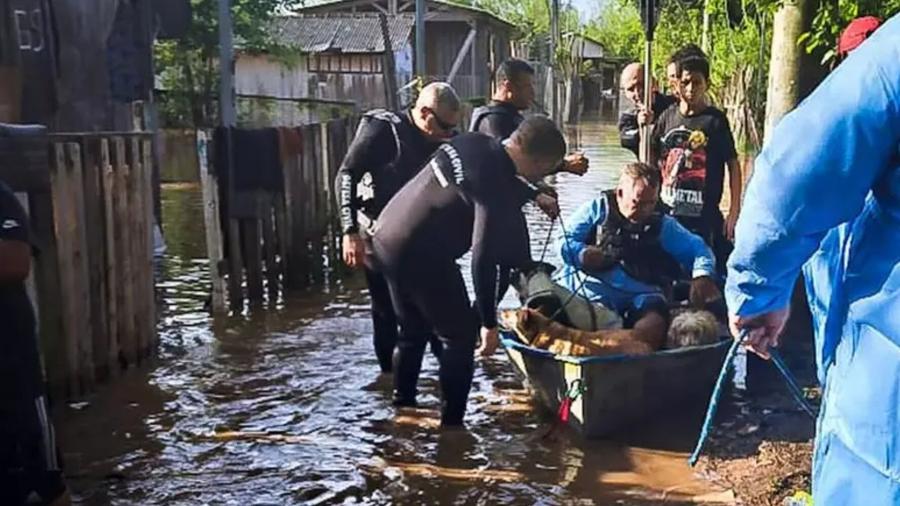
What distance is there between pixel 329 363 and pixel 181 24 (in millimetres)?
7456

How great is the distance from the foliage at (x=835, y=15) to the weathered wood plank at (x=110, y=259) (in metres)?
4.48

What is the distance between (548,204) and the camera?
20.1 feet

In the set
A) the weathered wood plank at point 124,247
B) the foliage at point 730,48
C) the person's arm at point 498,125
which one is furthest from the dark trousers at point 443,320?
the foliage at point 730,48

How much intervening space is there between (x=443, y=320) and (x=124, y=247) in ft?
8.66

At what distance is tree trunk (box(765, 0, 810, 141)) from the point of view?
23.7ft

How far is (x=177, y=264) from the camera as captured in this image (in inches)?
482

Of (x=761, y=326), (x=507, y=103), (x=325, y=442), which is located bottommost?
(x=325, y=442)

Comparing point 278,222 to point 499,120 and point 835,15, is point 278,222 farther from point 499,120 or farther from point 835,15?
point 835,15

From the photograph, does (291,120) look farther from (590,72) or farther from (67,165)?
(590,72)

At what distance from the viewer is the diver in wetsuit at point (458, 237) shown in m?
5.62

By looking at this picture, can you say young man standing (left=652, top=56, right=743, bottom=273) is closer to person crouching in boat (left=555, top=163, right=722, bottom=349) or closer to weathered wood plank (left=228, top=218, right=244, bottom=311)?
person crouching in boat (left=555, top=163, right=722, bottom=349)

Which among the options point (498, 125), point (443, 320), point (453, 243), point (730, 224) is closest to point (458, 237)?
point (453, 243)

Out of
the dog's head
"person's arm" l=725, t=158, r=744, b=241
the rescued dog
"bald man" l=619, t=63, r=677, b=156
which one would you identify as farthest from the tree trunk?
the dog's head

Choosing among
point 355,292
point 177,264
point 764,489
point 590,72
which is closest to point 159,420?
point 764,489
